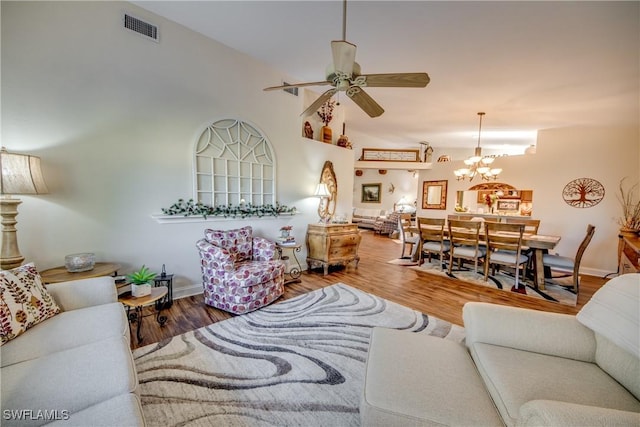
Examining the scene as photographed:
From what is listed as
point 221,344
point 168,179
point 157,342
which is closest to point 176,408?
point 221,344

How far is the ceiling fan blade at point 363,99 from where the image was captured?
6.78ft

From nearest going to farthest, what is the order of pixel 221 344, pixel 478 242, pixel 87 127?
pixel 221 344 → pixel 87 127 → pixel 478 242

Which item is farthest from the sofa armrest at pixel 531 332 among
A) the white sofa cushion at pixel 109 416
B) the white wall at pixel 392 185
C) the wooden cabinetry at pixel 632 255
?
the white wall at pixel 392 185

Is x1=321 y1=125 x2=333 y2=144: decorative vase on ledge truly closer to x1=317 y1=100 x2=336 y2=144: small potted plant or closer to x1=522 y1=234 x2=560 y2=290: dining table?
x1=317 y1=100 x2=336 y2=144: small potted plant

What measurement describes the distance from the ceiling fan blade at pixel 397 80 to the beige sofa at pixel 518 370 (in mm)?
1688

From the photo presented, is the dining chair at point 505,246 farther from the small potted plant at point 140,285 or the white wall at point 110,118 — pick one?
the small potted plant at point 140,285

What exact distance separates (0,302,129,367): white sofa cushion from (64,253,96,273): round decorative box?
714mm

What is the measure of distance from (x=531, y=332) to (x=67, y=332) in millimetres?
2671

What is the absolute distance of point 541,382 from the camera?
1123mm

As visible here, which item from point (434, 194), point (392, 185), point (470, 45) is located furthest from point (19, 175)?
point (392, 185)

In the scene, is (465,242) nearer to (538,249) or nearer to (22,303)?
(538,249)

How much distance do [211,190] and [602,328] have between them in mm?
3624

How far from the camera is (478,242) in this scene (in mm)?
3998

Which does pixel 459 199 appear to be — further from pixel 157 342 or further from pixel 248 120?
pixel 157 342
